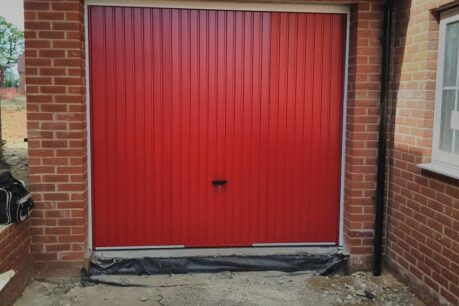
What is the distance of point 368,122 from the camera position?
4.70 m

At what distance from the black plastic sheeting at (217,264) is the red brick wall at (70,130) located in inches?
8.4

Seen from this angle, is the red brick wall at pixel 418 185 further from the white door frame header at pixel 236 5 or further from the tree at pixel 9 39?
the tree at pixel 9 39

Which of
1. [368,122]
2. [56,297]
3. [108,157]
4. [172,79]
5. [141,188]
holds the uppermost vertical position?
[172,79]

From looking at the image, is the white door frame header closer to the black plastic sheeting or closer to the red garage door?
the red garage door

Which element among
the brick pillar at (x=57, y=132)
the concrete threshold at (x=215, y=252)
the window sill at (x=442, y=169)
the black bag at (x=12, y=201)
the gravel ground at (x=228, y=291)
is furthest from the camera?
the concrete threshold at (x=215, y=252)

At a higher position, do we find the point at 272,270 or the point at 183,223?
the point at 183,223

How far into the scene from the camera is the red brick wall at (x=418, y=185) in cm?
377

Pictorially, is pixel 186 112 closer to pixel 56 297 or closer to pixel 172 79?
pixel 172 79

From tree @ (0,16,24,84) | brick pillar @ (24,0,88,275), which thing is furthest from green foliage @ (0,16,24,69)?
brick pillar @ (24,0,88,275)

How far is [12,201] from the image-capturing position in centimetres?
403

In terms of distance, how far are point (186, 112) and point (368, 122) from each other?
5.80 feet

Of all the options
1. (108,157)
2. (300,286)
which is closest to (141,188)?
(108,157)

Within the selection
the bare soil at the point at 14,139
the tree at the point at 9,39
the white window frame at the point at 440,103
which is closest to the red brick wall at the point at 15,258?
the bare soil at the point at 14,139

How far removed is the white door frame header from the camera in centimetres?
454
